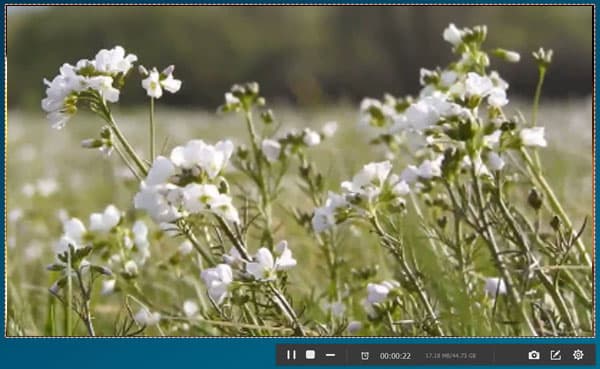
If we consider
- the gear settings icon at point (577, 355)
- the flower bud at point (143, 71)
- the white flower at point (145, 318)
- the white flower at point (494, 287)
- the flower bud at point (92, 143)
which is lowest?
the gear settings icon at point (577, 355)

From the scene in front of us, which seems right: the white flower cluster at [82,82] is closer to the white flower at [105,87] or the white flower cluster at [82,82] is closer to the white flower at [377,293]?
the white flower at [105,87]

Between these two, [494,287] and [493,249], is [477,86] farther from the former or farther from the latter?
[494,287]

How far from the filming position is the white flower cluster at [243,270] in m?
1.43

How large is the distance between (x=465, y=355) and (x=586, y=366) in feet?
0.56

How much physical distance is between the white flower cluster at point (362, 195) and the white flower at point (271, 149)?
0.45 metres

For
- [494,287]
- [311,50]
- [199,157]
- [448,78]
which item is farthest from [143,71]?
[311,50]

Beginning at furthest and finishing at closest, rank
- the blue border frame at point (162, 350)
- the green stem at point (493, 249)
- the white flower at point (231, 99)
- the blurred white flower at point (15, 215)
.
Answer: the blurred white flower at point (15, 215), the white flower at point (231, 99), the blue border frame at point (162, 350), the green stem at point (493, 249)

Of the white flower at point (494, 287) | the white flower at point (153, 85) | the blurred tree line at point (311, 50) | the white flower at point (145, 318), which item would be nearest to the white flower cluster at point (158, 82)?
the white flower at point (153, 85)

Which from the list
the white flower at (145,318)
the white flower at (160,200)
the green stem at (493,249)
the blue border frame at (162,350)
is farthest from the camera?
A: the white flower at (145,318)

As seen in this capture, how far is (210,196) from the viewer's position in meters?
1.31

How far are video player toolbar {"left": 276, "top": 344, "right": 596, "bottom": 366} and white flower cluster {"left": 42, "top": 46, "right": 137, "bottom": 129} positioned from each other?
0.48 meters

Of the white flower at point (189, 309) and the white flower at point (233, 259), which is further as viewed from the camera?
the white flower at point (189, 309)

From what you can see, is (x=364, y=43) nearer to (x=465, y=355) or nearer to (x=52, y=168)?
(x=52, y=168)

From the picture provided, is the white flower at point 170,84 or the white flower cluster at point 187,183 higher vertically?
the white flower at point 170,84
